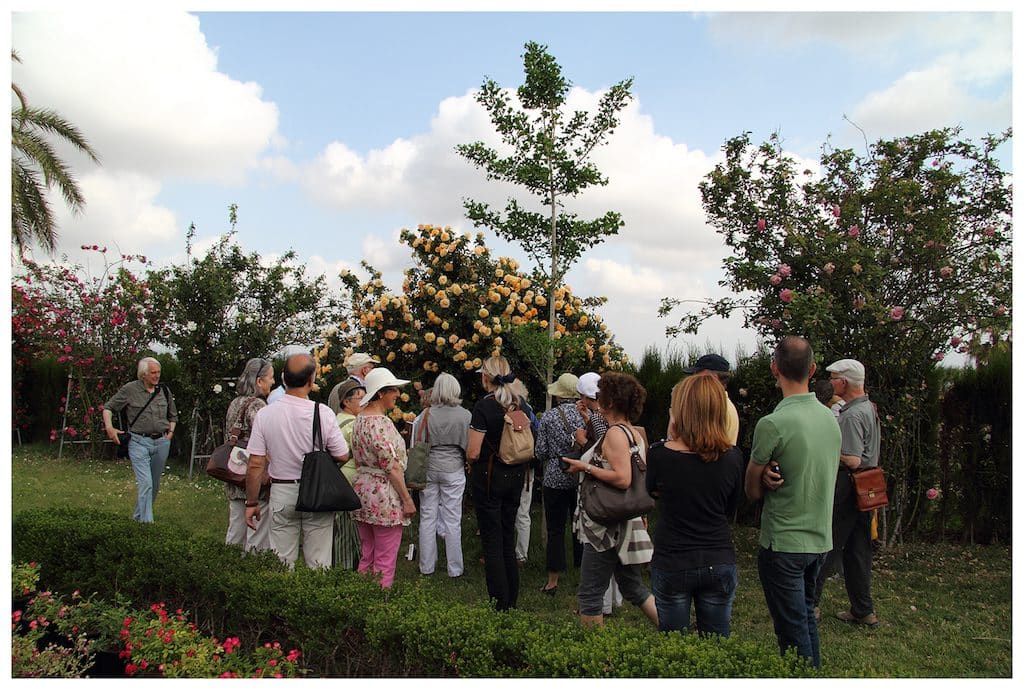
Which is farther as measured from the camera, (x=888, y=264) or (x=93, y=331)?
(x=93, y=331)

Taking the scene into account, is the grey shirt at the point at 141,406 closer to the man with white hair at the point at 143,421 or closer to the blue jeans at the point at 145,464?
the man with white hair at the point at 143,421

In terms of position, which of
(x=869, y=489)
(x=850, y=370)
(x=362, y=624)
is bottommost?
(x=362, y=624)

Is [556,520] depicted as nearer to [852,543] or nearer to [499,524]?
[499,524]

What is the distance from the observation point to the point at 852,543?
559 cm

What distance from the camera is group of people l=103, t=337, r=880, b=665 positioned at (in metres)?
3.64

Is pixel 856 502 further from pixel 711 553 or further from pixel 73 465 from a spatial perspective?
pixel 73 465

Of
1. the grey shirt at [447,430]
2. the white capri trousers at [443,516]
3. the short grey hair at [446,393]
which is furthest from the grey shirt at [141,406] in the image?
the short grey hair at [446,393]

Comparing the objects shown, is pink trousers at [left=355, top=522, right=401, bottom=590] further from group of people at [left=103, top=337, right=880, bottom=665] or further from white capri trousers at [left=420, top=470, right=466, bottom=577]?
white capri trousers at [left=420, top=470, right=466, bottom=577]

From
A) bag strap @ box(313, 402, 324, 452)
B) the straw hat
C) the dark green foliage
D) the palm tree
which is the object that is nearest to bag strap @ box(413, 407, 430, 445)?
the straw hat

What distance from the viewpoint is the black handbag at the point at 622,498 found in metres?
4.11

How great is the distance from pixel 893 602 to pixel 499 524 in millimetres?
3377

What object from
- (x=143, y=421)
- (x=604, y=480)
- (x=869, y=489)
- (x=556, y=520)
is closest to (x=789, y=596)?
(x=604, y=480)

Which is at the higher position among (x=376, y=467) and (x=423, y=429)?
(x=423, y=429)

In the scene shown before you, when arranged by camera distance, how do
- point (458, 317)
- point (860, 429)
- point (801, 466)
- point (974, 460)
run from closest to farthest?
1. point (801, 466)
2. point (860, 429)
3. point (974, 460)
4. point (458, 317)
